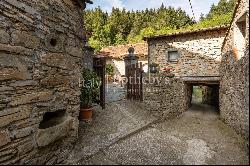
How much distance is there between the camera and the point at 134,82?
367 inches

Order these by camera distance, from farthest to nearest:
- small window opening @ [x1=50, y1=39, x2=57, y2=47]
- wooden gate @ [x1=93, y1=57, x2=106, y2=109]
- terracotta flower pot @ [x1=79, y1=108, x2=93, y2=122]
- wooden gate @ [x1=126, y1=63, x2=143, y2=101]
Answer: wooden gate @ [x1=126, y1=63, x2=143, y2=101]
wooden gate @ [x1=93, y1=57, x2=106, y2=109]
terracotta flower pot @ [x1=79, y1=108, x2=93, y2=122]
small window opening @ [x1=50, y1=39, x2=57, y2=47]

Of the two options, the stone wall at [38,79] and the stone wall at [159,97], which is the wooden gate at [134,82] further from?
the stone wall at [38,79]

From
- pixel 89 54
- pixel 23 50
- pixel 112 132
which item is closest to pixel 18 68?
pixel 23 50

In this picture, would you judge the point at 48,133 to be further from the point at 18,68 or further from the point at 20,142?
the point at 18,68

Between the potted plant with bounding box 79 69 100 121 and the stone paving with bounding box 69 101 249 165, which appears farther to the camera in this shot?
the potted plant with bounding box 79 69 100 121

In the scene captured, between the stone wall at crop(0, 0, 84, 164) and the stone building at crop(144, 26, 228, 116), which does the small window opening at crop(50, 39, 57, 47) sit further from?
the stone building at crop(144, 26, 228, 116)

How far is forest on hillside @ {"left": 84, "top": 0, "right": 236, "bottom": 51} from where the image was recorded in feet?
99.0

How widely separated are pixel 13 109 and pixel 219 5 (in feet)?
141

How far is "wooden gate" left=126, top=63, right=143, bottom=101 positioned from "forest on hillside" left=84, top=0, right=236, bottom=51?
18.7m

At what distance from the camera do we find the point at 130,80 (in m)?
9.50

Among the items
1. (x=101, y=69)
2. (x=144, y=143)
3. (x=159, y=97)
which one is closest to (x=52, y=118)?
(x=144, y=143)

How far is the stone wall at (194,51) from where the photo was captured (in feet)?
39.8

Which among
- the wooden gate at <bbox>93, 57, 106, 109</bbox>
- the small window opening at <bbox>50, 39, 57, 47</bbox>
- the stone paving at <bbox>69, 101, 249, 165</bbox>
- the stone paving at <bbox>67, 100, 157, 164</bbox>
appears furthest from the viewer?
the wooden gate at <bbox>93, 57, 106, 109</bbox>

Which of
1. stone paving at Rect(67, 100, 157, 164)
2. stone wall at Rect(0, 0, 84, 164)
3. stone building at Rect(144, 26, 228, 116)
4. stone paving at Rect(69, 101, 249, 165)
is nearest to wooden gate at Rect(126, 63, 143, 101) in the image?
stone paving at Rect(67, 100, 157, 164)
